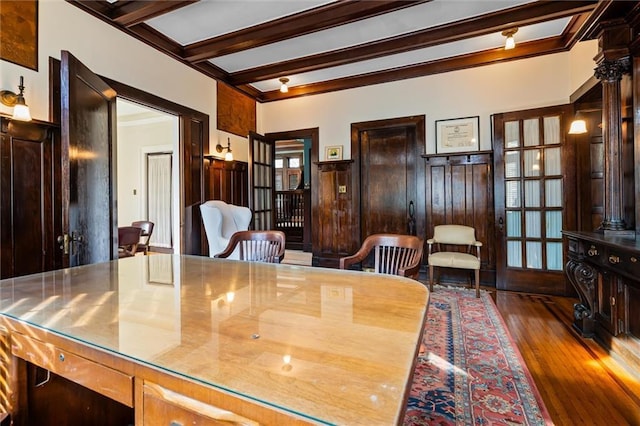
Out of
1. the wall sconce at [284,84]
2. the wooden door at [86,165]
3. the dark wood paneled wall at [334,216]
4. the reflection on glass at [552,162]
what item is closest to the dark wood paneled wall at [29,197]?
the wooden door at [86,165]

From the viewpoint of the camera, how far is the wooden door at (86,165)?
2.19 metres

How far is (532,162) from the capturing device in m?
3.97

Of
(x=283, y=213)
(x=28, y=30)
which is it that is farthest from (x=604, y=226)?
(x=283, y=213)

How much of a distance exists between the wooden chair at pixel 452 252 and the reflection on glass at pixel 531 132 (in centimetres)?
130

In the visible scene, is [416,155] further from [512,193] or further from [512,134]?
[512,193]

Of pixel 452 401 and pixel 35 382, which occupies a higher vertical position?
pixel 35 382

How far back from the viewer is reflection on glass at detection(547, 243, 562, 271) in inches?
151

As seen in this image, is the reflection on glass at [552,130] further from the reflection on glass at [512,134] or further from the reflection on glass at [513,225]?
the reflection on glass at [513,225]

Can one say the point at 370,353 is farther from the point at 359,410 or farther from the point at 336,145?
the point at 336,145

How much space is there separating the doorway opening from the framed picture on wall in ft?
17.1

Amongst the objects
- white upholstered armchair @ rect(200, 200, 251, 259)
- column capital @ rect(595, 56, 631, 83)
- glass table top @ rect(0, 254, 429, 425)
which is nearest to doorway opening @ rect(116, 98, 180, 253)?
white upholstered armchair @ rect(200, 200, 251, 259)

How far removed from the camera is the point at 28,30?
252 cm

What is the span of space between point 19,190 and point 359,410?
311 cm

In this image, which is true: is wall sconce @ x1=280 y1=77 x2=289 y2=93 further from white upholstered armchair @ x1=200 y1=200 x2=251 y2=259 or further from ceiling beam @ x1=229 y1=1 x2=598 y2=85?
white upholstered armchair @ x1=200 y1=200 x2=251 y2=259
